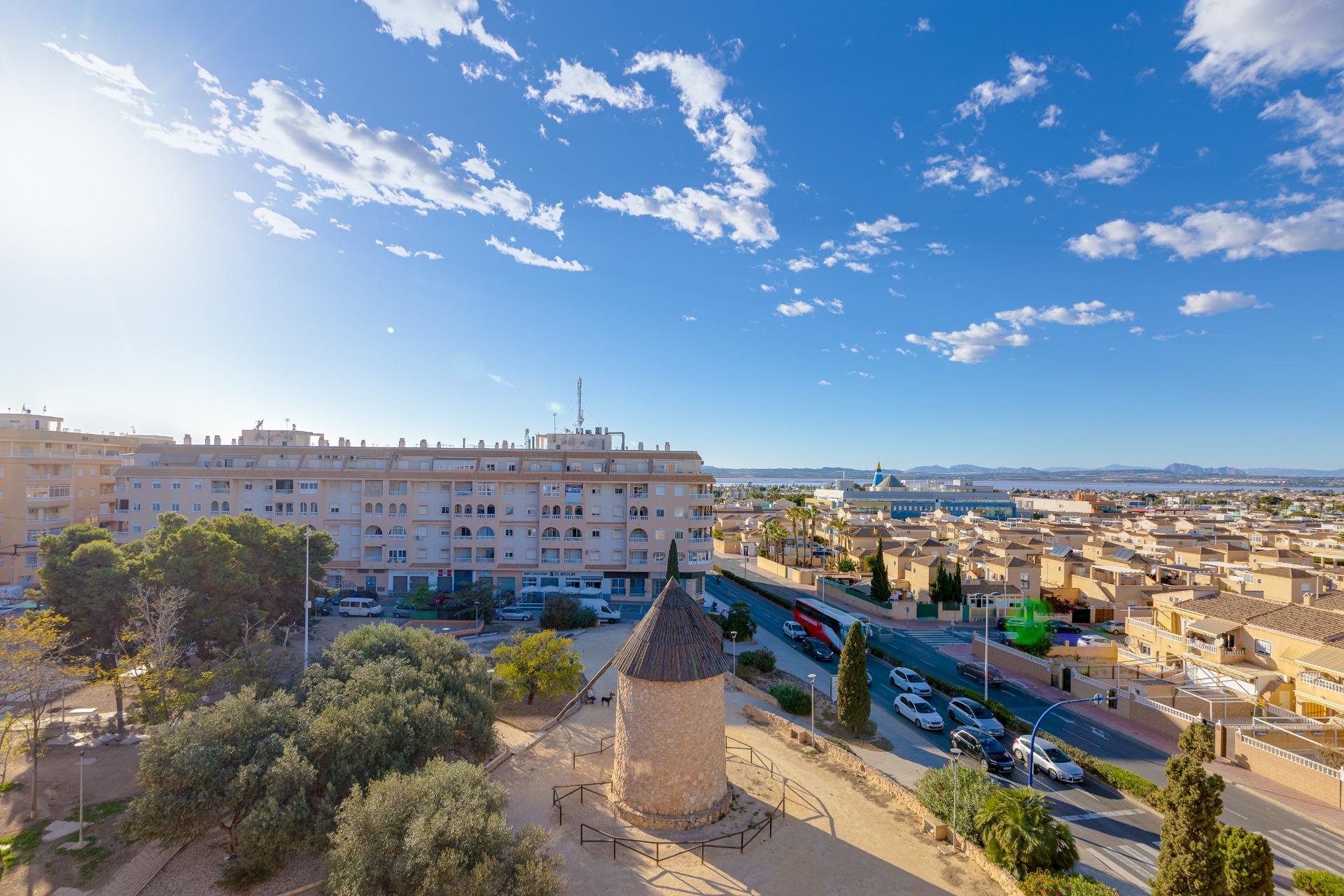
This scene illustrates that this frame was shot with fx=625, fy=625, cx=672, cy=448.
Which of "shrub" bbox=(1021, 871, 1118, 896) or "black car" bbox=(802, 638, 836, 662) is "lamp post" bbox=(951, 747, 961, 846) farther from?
"black car" bbox=(802, 638, 836, 662)

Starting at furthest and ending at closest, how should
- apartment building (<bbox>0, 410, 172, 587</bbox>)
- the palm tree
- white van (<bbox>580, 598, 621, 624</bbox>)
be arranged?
apartment building (<bbox>0, 410, 172, 587</bbox>)
white van (<bbox>580, 598, 621, 624</bbox>)
the palm tree

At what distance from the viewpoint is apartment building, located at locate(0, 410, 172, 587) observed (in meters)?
55.6

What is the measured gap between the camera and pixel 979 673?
40781 mm

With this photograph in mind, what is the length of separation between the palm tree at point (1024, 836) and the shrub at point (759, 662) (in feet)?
71.3

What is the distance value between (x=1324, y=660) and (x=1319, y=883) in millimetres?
18878

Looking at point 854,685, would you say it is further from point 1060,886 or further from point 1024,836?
point 1060,886

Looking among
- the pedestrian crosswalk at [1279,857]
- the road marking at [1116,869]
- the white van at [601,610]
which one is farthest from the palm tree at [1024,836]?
the white van at [601,610]

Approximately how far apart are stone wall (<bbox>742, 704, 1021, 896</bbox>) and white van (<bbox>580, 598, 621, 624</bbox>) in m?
21.3

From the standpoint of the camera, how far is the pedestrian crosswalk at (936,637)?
4975 centimetres

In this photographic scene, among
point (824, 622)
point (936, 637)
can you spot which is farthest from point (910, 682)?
point (936, 637)

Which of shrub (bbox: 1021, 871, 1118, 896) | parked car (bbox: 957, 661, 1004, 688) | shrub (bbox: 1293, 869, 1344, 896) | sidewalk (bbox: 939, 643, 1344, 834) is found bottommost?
sidewalk (bbox: 939, 643, 1344, 834)

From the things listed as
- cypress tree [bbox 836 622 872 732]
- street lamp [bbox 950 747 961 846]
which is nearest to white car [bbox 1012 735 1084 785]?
cypress tree [bbox 836 622 872 732]

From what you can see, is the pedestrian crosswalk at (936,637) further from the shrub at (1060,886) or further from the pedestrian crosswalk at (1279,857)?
the shrub at (1060,886)

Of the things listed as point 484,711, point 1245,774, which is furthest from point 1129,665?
point 484,711
